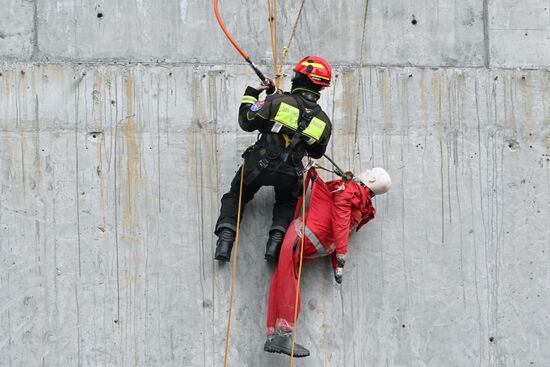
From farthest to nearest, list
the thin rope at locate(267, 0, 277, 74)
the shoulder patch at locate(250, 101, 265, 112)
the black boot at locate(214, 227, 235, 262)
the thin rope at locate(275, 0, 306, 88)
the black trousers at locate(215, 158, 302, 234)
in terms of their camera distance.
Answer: the thin rope at locate(267, 0, 277, 74), the thin rope at locate(275, 0, 306, 88), the black boot at locate(214, 227, 235, 262), the black trousers at locate(215, 158, 302, 234), the shoulder patch at locate(250, 101, 265, 112)

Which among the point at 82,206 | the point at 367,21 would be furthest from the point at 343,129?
the point at 82,206

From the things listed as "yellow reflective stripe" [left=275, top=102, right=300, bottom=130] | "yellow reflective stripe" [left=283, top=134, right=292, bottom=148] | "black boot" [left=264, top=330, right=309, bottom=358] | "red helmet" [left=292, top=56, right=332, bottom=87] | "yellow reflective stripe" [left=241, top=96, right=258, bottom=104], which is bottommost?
"black boot" [left=264, top=330, right=309, bottom=358]

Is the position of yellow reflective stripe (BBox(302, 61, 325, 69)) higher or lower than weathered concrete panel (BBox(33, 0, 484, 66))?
lower

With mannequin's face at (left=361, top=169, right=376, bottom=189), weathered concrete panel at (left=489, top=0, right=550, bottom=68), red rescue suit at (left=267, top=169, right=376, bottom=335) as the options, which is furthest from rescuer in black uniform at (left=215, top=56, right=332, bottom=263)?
weathered concrete panel at (left=489, top=0, right=550, bottom=68)

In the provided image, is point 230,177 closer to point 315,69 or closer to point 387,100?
point 315,69

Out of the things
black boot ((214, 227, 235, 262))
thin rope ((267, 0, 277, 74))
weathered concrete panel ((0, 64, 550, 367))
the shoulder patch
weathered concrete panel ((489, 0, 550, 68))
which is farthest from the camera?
weathered concrete panel ((489, 0, 550, 68))

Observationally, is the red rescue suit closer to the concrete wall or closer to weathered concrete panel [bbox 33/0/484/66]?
the concrete wall

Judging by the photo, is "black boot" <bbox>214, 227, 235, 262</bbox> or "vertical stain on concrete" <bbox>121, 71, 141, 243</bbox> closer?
"black boot" <bbox>214, 227, 235, 262</bbox>

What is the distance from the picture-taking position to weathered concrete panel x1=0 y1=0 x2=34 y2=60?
295 inches

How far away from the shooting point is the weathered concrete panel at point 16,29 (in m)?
7.50

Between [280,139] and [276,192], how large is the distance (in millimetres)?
454

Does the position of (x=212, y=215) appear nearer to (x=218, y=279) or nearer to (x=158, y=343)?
(x=218, y=279)

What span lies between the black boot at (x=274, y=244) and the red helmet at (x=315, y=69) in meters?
1.10

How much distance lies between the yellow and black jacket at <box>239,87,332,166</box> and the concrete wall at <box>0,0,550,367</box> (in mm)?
551
